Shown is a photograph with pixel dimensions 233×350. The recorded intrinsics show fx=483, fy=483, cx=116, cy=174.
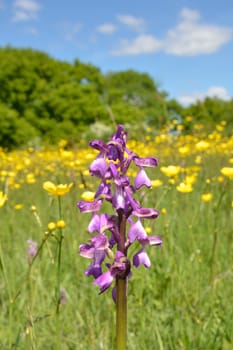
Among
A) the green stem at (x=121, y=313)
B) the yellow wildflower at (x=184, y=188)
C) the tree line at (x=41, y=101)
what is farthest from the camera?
the tree line at (x=41, y=101)

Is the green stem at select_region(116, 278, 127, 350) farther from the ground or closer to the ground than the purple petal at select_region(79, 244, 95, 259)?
closer to the ground

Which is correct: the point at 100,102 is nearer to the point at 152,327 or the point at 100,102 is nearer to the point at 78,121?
the point at 78,121

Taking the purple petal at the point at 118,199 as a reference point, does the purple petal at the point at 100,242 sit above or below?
below

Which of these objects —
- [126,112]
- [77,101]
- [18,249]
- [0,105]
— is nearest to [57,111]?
[77,101]

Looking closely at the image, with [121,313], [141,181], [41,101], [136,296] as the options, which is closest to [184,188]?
[136,296]

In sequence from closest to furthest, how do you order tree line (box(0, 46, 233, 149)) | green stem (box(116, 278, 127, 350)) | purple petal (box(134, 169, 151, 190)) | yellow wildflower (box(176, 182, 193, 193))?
Result: green stem (box(116, 278, 127, 350)) → purple petal (box(134, 169, 151, 190)) → yellow wildflower (box(176, 182, 193, 193)) → tree line (box(0, 46, 233, 149))

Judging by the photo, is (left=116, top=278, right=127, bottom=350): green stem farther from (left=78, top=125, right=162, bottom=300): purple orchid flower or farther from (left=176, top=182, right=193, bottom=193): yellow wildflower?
(left=176, top=182, right=193, bottom=193): yellow wildflower

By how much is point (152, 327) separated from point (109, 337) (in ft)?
0.64

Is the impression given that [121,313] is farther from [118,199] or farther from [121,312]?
[118,199]

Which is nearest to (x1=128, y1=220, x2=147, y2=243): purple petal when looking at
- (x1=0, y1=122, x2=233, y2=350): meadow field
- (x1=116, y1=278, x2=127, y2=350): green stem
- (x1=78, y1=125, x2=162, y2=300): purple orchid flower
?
(x1=78, y1=125, x2=162, y2=300): purple orchid flower

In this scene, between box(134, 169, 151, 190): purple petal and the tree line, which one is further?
the tree line

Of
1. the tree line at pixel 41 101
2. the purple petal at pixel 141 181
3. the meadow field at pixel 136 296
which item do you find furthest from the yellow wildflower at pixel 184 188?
the tree line at pixel 41 101

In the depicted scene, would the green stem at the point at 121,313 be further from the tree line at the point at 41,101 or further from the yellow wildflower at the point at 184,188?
the tree line at the point at 41,101

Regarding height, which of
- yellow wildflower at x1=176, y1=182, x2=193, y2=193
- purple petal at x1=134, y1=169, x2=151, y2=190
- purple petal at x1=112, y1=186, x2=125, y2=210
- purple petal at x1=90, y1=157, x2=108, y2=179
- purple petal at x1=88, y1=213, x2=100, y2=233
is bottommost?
yellow wildflower at x1=176, y1=182, x2=193, y2=193
